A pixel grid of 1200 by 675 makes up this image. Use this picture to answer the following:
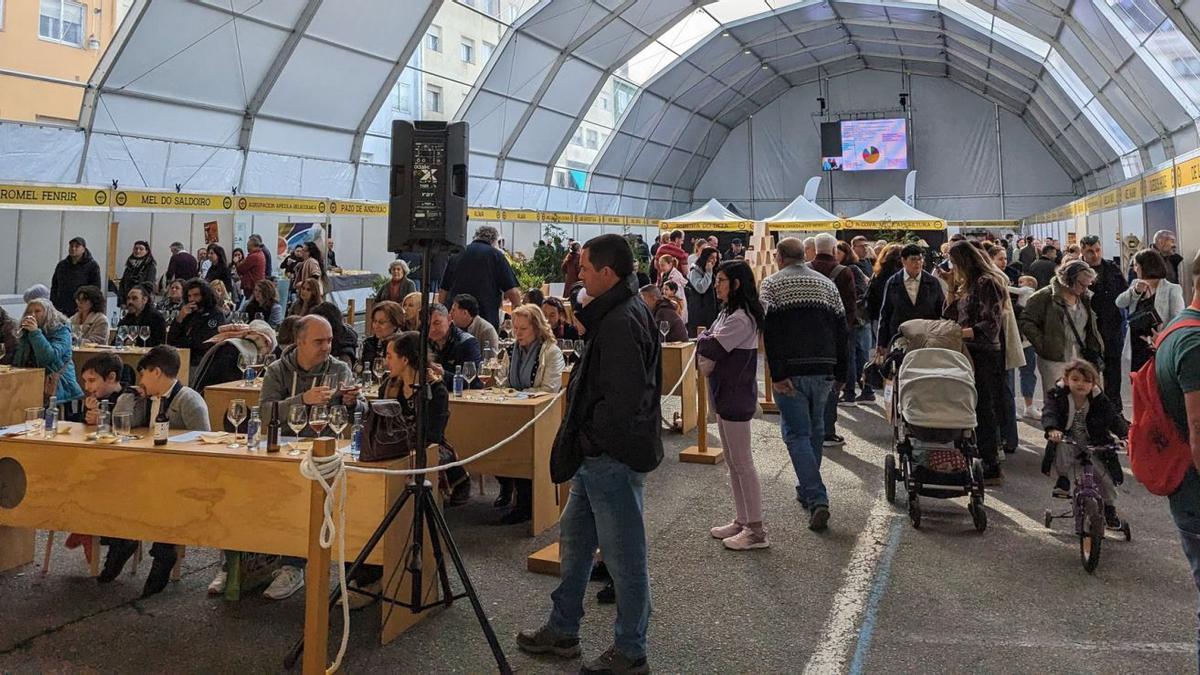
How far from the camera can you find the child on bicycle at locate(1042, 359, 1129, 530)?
13.2 ft

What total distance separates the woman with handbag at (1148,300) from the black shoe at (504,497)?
15.6 feet

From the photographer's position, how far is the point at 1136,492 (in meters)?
5.01

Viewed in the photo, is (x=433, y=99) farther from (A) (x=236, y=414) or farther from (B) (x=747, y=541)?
(B) (x=747, y=541)

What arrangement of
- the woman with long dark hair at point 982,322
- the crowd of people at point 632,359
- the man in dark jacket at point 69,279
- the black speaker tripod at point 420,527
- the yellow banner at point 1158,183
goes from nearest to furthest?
1. the crowd of people at point 632,359
2. the black speaker tripod at point 420,527
3. the woman with long dark hair at point 982,322
4. the man in dark jacket at point 69,279
5. the yellow banner at point 1158,183

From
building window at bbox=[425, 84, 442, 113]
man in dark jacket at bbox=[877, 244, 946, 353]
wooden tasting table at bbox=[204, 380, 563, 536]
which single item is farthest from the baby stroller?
building window at bbox=[425, 84, 442, 113]

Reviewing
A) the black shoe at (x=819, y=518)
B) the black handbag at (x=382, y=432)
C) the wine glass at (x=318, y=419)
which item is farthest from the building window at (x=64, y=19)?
the black shoe at (x=819, y=518)

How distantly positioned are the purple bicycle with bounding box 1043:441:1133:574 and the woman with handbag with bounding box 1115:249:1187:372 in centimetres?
238

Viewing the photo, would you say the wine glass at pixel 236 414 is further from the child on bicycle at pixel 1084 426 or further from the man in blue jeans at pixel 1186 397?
the child on bicycle at pixel 1084 426

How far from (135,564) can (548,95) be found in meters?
17.6

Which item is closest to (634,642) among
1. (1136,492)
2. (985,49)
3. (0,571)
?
(0,571)

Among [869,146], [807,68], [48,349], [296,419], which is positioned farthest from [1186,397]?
[807,68]

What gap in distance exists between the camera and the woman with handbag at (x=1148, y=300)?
5863 mm

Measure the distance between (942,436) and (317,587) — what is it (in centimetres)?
341

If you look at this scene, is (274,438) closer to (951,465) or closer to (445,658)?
(445,658)
